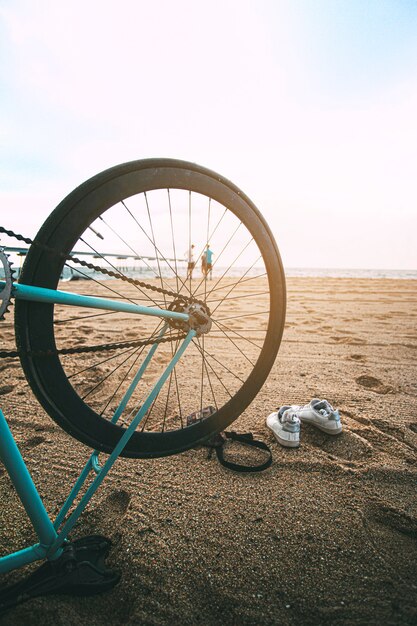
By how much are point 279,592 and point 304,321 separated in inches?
168

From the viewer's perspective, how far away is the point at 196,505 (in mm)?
1368

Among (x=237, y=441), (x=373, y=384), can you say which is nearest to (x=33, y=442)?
(x=237, y=441)

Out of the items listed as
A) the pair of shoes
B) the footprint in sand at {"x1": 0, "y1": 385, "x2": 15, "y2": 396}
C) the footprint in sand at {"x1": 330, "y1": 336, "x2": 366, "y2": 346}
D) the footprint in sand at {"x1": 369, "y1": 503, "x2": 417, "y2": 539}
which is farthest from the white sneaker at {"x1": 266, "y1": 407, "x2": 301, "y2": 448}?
the footprint in sand at {"x1": 330, "y1": 336, "x2": 366, "y2": 346}

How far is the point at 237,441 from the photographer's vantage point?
184cm

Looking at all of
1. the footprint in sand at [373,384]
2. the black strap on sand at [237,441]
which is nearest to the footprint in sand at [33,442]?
the black strap on sand at [237,441]

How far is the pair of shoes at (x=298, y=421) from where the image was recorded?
5.75 ft

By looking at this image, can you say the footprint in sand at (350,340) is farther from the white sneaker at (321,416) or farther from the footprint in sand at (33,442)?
the footprint in sand at (33,442)

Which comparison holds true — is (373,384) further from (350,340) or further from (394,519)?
(394,519)

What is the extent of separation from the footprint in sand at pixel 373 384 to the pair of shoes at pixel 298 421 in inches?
31.3

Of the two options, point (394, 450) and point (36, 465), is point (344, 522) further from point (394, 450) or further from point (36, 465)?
point (36, 465)

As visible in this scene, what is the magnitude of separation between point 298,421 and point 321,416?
7.0 inches

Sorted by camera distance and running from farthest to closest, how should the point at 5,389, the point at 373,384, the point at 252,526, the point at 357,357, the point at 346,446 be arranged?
the point at 357,357
the point at 373,384
the point at 5,389
the point at 346,446
the point at 252,526

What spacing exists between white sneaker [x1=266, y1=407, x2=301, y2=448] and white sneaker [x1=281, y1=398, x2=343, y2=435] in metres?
0.11

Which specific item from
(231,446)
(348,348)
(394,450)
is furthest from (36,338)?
(348,348)
